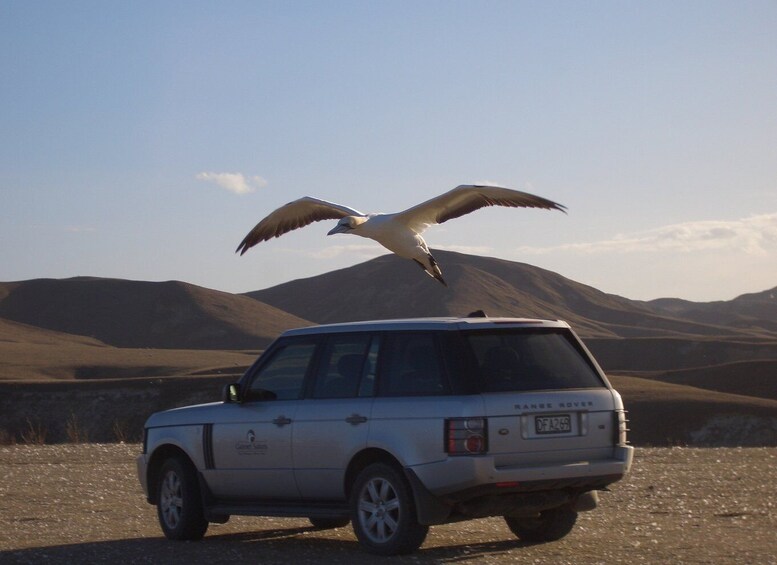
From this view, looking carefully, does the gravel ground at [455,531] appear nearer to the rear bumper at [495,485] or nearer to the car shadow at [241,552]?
the car shadow at [241,552]

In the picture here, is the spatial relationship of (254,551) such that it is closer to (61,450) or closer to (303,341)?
(303,341)

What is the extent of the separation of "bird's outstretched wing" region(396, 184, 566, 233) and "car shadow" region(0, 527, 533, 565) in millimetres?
5783

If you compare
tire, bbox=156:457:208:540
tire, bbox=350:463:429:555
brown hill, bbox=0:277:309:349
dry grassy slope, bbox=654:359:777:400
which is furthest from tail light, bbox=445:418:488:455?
brown hill, bbox=0:277:309:349

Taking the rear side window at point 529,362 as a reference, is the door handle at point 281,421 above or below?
below

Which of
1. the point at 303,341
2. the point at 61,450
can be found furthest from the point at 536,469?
the point at 61,450

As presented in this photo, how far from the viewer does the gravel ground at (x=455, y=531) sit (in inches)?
381

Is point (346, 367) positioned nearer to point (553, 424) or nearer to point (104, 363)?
point (553, 424)

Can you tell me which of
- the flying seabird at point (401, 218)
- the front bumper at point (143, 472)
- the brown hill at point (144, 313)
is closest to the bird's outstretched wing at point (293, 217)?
the flying seabird at point (401, 218)

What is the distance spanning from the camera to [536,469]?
360 inches

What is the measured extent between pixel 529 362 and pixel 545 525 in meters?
1.66

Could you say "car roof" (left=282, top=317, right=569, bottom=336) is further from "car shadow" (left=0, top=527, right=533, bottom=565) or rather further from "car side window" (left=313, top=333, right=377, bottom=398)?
"car shadow" (left=0, top=527, right=533, bottom=565)

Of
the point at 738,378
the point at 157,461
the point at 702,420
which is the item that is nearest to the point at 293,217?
the point at 157,461

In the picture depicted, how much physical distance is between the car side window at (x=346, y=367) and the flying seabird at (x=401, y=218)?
19.8ft

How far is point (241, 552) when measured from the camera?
10.2 metres
